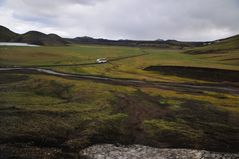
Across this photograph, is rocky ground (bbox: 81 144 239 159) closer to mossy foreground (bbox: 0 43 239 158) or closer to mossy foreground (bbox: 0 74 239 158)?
mossy foreground (bbox: 0 43 239 158)

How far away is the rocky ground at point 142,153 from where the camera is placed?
35.9 metres

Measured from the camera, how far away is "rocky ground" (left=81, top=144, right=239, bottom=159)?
3591cm

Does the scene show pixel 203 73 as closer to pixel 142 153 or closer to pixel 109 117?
pixel 109 117

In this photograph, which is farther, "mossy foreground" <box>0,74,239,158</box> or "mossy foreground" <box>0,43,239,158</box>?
"mossy foreground" <box>0,74,239,158</box>

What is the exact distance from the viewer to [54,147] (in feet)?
120

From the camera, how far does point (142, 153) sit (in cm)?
3753

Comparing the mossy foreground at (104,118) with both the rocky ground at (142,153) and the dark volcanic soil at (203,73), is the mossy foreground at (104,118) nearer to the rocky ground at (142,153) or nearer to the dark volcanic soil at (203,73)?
the rocky ground at (142,153)

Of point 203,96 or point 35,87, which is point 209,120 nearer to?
point 203,96

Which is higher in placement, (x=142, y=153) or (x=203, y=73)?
(x=203, y=73)

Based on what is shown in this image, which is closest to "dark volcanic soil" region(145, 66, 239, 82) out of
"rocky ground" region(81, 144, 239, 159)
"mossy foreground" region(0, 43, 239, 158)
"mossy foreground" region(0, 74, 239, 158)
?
"mossy foreground" region(0, 43, 239, 158)

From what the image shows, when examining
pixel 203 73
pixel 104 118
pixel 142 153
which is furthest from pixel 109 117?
pixel 203 73

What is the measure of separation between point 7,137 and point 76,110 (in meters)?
16.8

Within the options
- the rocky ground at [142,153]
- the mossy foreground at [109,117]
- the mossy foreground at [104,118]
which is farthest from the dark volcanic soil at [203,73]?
the rocky ground at [142,153]

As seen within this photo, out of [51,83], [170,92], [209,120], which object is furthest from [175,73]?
[209,120]
